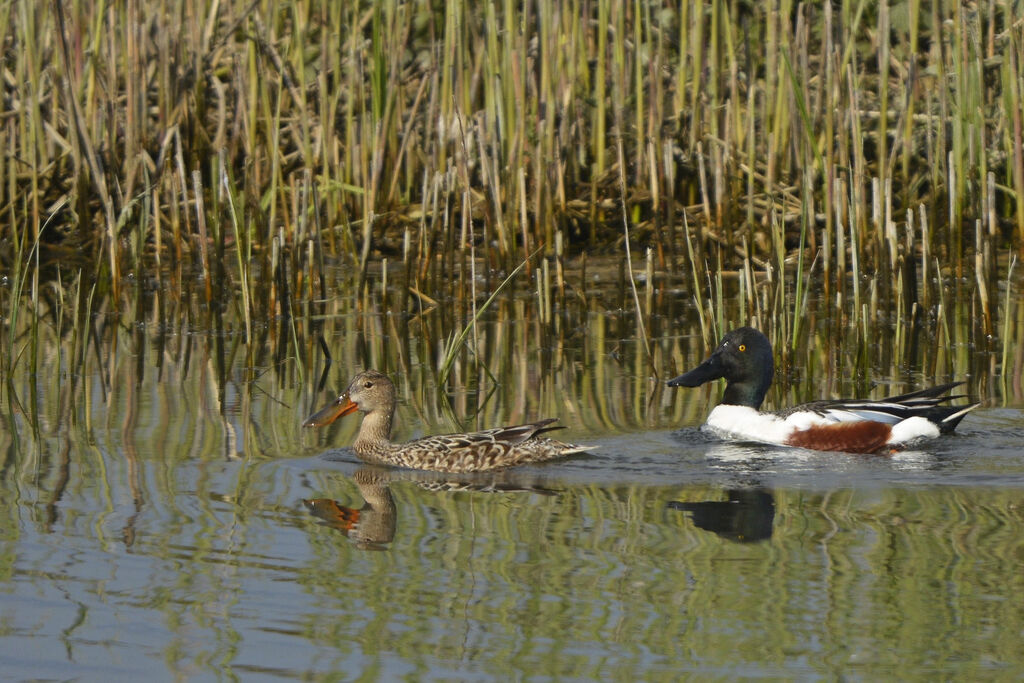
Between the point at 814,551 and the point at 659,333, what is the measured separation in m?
4.11

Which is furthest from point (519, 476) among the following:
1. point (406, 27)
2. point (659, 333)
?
point (406, 27)

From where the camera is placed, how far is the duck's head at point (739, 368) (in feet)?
22.8

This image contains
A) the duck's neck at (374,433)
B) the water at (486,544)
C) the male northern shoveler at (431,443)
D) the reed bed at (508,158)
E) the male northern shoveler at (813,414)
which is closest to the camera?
the water at (486,544)

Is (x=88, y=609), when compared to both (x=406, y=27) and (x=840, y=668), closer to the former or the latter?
(x=840, y=668)

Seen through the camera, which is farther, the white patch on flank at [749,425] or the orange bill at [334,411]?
the white patch on flank at [749,425]

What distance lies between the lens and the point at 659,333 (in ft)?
27.7

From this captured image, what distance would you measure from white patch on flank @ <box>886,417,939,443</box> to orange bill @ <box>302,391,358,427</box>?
225 centimetres

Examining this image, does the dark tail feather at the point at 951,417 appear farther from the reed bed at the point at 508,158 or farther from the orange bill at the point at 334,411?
the orange bill at the point at 334,411

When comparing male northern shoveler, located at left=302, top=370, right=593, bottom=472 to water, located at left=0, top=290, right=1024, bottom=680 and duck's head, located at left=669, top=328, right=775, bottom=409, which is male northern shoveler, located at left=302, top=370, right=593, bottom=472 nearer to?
water, located at left=0, top=290, right=1024, bottom=680

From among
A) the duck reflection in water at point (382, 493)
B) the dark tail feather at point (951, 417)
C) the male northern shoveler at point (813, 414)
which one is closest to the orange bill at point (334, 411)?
the duck reflection in water at point (382, 493)

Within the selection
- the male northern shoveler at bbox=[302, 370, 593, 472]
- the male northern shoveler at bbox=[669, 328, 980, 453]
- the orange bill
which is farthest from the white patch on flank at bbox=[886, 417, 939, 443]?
the orange bill

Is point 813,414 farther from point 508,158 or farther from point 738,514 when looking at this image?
point 508,158

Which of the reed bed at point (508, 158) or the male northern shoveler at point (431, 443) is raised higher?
the reed bed at point (508, 158)

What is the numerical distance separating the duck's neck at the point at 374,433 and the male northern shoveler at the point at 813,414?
131cm
